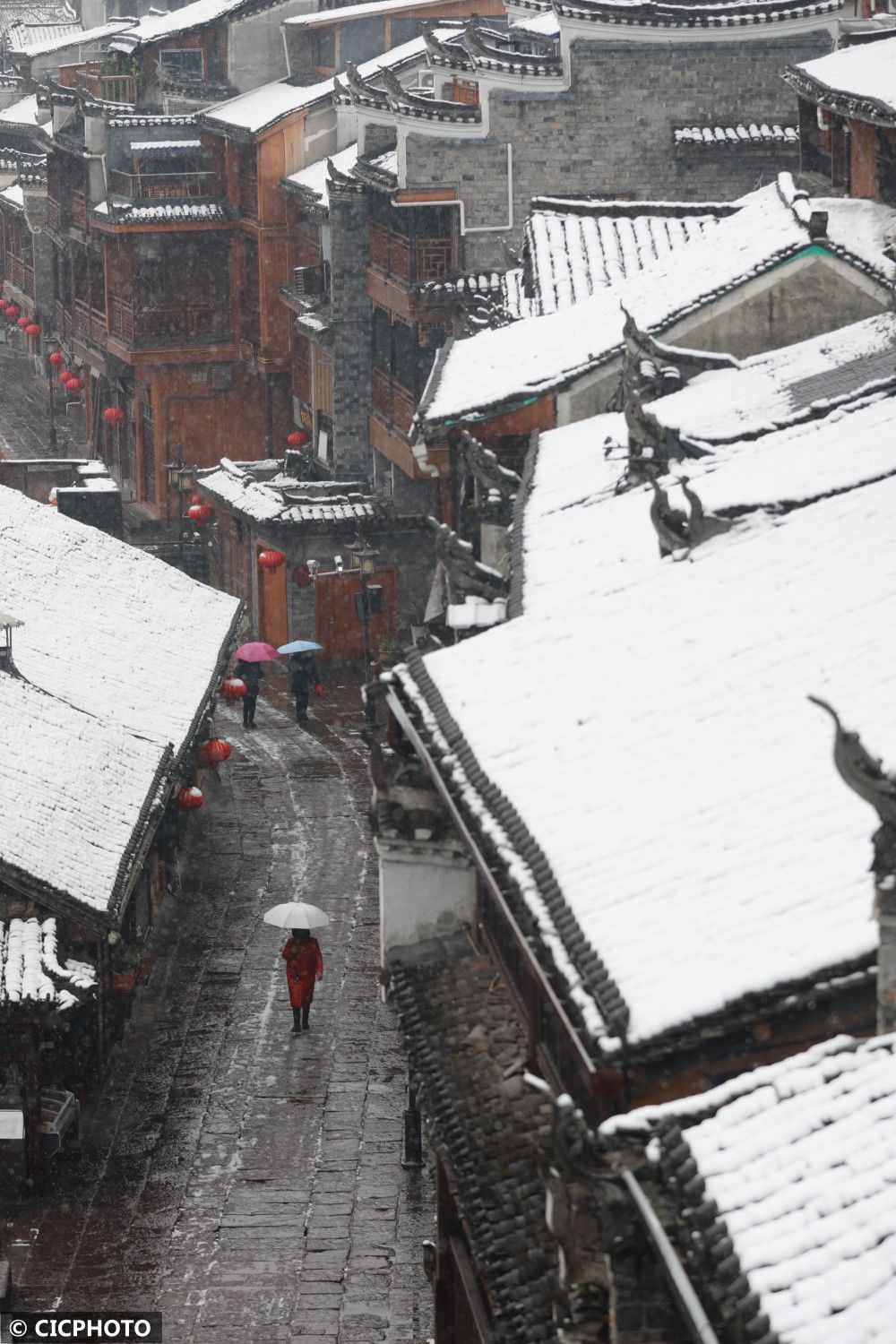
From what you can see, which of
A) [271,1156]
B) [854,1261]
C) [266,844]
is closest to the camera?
[854,1261]

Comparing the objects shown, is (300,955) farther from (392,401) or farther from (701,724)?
(392,401)

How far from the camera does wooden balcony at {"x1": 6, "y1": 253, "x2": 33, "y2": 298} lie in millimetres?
80062

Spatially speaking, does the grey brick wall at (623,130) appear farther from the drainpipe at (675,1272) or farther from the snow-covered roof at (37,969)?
the drainpipe at (675,1272)

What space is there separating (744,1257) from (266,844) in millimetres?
27007

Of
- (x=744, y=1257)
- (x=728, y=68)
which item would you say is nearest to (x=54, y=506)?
(x=728, y=68)

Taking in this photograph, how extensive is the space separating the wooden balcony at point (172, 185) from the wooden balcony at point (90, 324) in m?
4.43

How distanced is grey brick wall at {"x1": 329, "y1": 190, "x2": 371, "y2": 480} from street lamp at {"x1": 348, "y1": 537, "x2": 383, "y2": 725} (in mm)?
5883

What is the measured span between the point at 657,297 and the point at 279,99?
30584 mm

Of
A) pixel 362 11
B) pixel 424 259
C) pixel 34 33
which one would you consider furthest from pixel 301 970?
pixel 34 33

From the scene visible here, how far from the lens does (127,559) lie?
41406mm

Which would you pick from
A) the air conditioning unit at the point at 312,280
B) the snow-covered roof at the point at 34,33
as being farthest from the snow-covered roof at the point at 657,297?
the snow-covered roof at the point at 34,33

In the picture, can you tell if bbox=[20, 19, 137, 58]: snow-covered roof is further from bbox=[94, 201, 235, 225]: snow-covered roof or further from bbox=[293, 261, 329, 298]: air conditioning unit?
bbox=[293, 261, 329, 298]: air conditioning unit

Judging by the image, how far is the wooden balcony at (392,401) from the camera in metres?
49.8

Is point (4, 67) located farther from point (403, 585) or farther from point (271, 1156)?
point (271, 1156)
